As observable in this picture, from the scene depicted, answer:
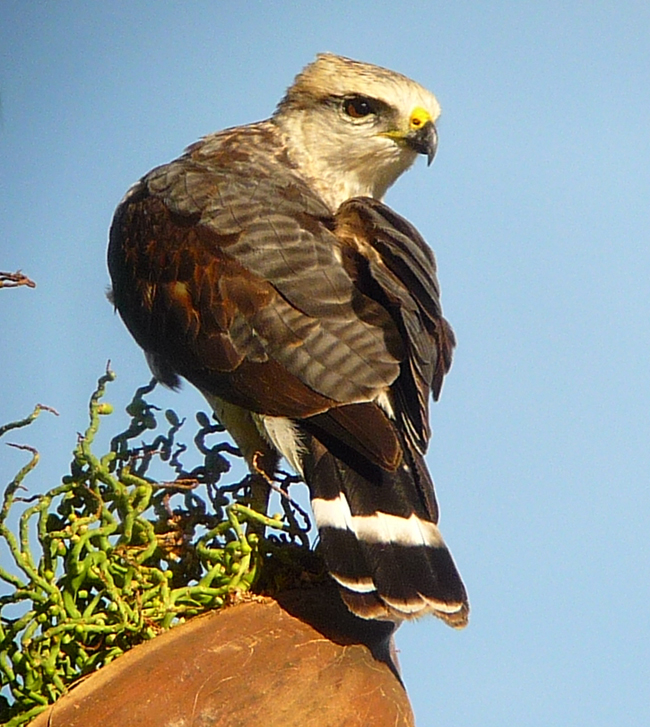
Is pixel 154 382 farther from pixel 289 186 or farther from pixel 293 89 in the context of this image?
pixel 293 89

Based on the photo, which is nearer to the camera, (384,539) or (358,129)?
(384,539)

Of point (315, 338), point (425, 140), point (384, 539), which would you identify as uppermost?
point (425, 140)

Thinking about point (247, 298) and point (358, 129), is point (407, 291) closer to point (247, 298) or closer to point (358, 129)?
point (247, 298)

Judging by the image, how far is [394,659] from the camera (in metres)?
2.25

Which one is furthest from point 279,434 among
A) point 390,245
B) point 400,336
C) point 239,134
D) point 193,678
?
point 239,134

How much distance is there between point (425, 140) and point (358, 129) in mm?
266

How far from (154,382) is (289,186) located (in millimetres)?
1000

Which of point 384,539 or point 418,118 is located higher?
point 418,118

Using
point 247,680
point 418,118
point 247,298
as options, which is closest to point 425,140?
point 418,118

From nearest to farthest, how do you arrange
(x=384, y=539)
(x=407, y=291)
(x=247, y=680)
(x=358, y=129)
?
(x=247, y=680) < (x=384, y=539) < (x=407, y=291) < (x=358, y=129)

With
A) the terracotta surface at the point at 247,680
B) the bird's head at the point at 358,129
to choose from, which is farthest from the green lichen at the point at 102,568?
the bird's head at the point at 358,129

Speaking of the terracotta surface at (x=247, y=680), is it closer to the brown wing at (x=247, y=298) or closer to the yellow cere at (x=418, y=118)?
the brown wing at (x=247, y=298)

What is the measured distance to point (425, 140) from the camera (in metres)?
3.79

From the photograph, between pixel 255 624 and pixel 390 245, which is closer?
pixel 255 624
